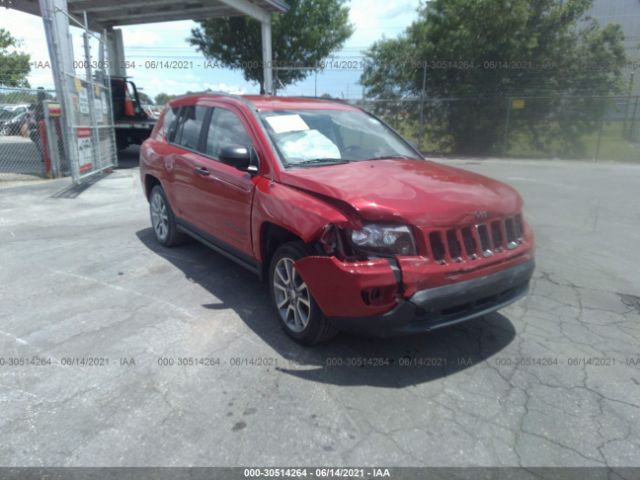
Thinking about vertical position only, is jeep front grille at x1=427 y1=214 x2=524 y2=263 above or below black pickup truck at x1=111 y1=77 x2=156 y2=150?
below

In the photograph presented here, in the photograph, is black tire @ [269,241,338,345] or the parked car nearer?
black tire @ [269,241,338,345]

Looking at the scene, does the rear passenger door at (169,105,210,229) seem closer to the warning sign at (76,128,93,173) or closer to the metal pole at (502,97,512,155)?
the warning sign at (76,128,93,173)

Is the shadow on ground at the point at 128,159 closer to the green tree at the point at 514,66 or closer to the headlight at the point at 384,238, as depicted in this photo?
the headlight at the point at 384,238

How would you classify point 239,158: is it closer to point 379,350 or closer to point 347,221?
point 347,221

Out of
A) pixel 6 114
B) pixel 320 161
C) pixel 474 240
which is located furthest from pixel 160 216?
pixel 6 114

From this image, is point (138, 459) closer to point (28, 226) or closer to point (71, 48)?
point (28, 226)

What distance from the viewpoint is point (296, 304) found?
11.1 feet

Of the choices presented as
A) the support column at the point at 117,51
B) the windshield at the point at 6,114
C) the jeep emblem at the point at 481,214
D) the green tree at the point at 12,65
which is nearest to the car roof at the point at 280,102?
the jeep emblem at the point at 481,214

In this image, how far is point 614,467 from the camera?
2.32 metres

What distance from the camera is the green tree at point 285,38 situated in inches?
936

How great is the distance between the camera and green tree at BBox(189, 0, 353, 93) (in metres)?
23.8

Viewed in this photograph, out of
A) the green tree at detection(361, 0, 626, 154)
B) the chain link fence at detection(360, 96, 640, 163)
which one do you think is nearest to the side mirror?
the chain link fence at detection(360, 96, 640, 163)

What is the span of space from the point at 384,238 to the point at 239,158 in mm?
Result: 1459

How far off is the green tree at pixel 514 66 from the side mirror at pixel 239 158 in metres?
17.8
